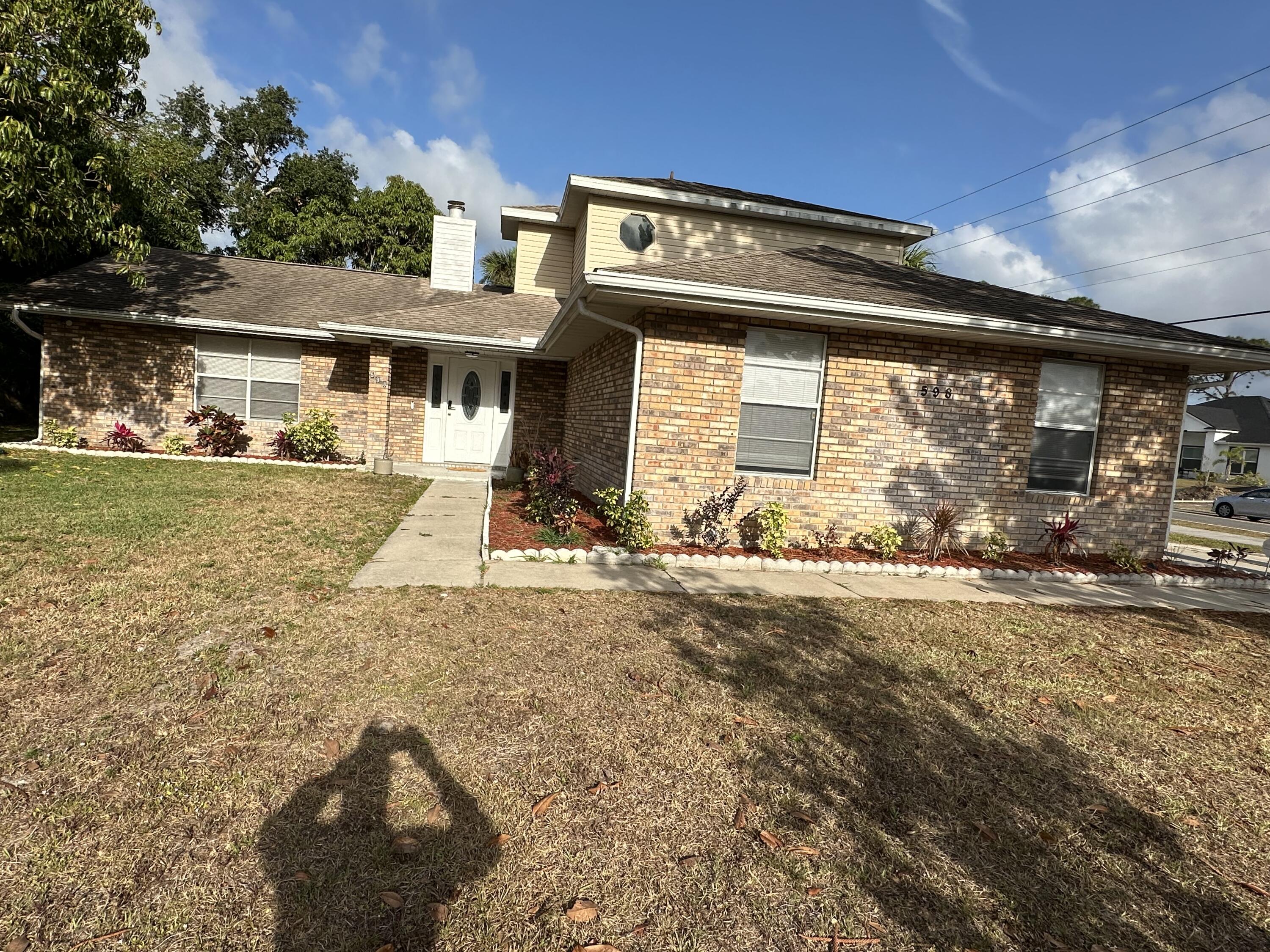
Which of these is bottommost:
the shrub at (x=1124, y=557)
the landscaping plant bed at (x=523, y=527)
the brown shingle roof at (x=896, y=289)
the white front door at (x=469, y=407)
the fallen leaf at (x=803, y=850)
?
the fallen leaf at (x=803, y=850)

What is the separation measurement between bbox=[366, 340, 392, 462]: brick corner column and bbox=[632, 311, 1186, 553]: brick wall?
6.60 m

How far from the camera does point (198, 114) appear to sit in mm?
34750

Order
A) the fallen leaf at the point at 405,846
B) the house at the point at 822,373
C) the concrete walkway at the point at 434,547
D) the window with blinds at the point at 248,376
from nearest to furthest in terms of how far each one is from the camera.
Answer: the fallen leaf at the point at 405,846 → the concrete walkway at the point at 434,547 → the house at the point at 822,373 → the window with blinds at the point at 248,376

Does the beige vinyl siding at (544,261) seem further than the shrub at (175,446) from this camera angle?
Yes

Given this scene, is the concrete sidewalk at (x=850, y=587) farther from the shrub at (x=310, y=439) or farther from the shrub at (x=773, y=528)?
the shrub at (x=310, y=439)

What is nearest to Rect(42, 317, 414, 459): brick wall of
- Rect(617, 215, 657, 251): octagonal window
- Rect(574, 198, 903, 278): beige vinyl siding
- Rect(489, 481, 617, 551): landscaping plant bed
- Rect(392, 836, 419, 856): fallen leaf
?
Rect(574, 198, 903, 278): beige vinyl siding

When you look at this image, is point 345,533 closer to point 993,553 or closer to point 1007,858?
point 1007,858

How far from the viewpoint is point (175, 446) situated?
1275 cm

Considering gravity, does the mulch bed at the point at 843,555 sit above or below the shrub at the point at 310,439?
below

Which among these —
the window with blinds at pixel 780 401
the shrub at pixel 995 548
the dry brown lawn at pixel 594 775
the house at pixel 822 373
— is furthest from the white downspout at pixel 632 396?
the shrub at pixel 995 548

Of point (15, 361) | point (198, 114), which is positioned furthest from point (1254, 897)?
point (198, 114)

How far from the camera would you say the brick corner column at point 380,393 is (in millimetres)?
12625

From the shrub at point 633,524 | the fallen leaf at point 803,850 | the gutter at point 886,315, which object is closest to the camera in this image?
the fallen leaf at point 803,850

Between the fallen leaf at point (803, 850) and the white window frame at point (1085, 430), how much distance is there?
7355mm
